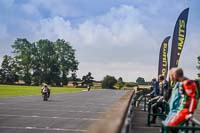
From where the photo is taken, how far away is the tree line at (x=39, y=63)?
154 meters

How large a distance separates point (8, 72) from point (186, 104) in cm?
14987

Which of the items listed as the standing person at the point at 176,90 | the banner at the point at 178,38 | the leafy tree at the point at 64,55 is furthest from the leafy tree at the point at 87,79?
the standing person at the point at 176,90

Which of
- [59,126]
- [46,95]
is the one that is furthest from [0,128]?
[46,95]

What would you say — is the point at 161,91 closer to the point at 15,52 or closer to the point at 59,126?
the point at 59,126

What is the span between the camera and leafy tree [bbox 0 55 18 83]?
153875 millimetres

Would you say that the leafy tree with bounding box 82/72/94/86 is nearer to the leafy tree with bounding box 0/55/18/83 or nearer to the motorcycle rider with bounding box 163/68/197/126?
the leafy tree with bounding box 0/55/18/83

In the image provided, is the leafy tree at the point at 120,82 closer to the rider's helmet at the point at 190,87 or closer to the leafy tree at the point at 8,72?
the leafy tree at the point at 8,72

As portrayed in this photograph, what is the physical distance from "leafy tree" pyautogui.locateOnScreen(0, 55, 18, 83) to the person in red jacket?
148 meters

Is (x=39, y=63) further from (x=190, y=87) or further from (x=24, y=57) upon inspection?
(x=190, y=87)

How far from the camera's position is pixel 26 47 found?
15700cm

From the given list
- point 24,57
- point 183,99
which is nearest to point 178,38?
point 183,99

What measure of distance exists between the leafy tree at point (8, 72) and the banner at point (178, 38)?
13348 centimetres

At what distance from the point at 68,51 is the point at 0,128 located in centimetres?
14493

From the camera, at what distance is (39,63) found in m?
157
